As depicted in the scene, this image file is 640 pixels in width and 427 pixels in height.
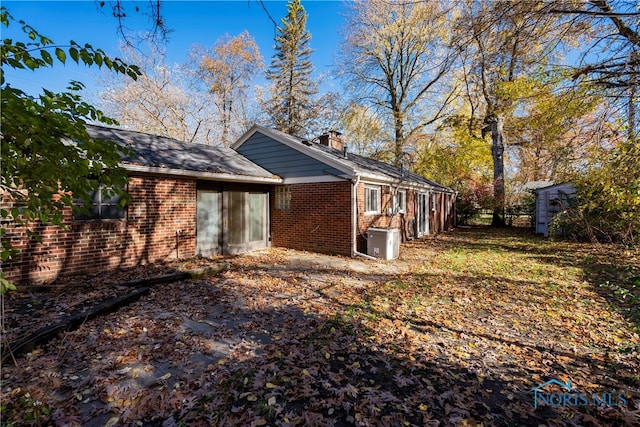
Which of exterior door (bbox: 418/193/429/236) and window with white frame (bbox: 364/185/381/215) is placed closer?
window with white frame (bbox: 364/185/381/215)

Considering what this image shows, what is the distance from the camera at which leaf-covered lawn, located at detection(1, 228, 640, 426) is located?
2627 mm

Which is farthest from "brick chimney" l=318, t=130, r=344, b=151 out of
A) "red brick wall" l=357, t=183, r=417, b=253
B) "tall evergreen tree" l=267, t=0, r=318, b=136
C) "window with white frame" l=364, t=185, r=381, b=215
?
"tall evergreen tree" l=267, t=0, r=318, b=136

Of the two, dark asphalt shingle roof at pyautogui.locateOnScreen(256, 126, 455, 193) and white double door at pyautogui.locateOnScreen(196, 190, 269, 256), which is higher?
dark asphalt shingle roof at pyautogui.locateOnScreen(256, 126, 455, 193)

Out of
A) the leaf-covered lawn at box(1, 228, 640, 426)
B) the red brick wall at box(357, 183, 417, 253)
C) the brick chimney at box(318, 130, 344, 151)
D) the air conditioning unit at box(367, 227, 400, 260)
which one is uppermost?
the brick chimney at box(318, 130, 344, 151)

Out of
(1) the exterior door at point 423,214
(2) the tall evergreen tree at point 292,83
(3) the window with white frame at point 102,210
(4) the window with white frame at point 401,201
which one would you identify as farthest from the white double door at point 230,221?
(2) the tall evergreen tree at point 292,83

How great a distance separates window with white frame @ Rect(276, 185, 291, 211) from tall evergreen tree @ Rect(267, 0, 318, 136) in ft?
45.9

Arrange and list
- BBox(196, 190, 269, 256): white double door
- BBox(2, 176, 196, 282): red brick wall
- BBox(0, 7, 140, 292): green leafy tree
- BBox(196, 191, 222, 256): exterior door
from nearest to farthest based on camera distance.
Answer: BBox(0, 7, 140, 292): green leafy tree < BBox(2, 176, 196, 282): red brick wall < BBox(196, 191, 222, 256): exterior door < BBox(196, 190, 269, 256): white double door

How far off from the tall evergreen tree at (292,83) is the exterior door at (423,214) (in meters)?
12.6

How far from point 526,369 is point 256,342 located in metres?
3.18

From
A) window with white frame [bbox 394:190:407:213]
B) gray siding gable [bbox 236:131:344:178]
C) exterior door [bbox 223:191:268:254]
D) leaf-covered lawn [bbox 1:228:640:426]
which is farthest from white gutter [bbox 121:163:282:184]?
window with white frame [bbox 394:190:407:213]

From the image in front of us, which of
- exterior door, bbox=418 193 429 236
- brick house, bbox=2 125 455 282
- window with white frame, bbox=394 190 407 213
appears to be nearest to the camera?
brick house, bbox=2 125 455 282

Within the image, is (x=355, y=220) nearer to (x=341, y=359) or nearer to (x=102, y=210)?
(x=341, y=359)

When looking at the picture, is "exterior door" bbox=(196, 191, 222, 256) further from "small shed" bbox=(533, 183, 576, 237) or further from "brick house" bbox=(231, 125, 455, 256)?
"small shed" bbox=(533, 183, 576, 237)

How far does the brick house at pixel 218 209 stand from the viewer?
668 centimetres
